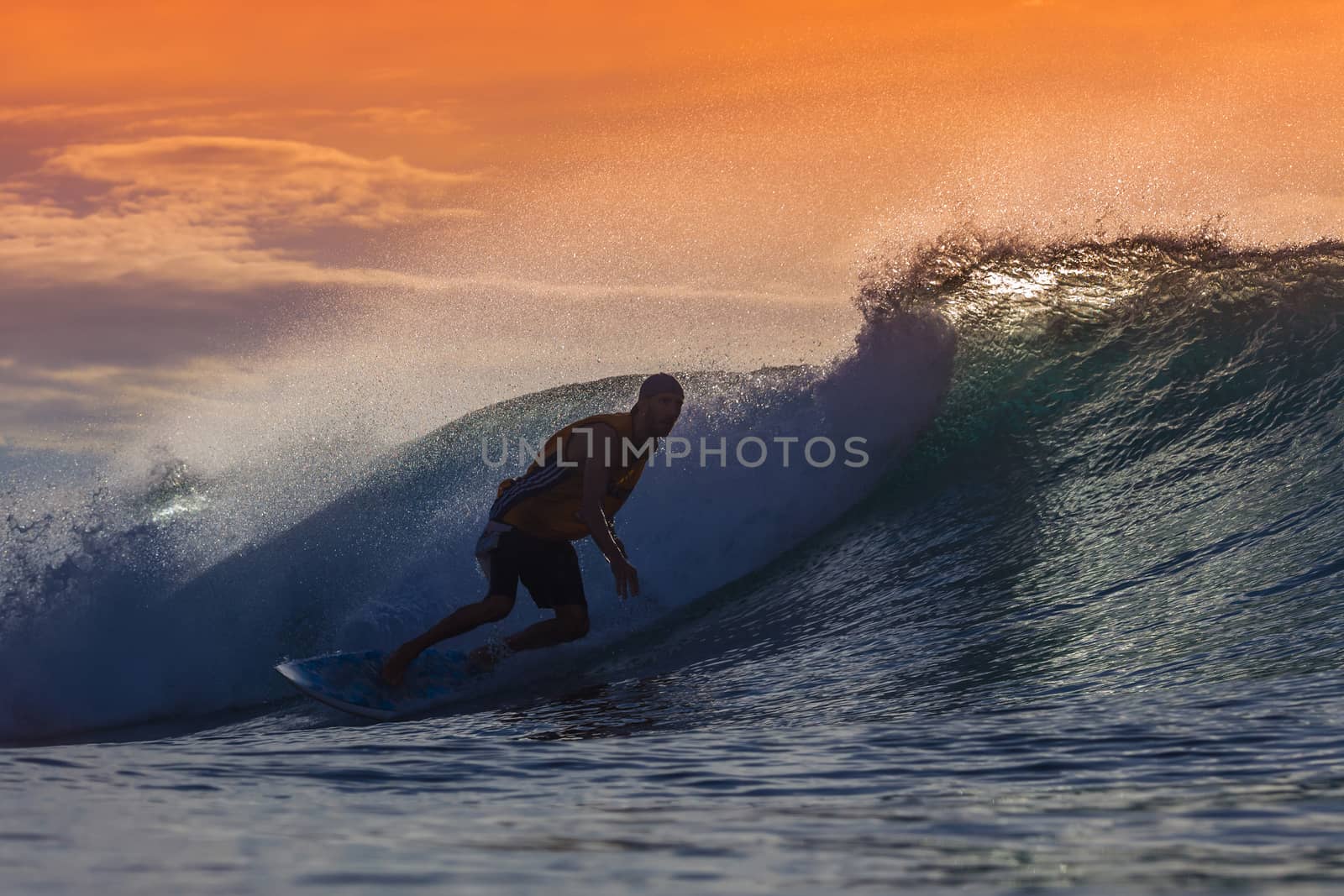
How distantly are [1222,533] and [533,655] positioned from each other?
346 cm

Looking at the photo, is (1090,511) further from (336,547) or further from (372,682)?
(336,547)

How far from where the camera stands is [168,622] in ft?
25.9

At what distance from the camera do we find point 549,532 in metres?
5.84

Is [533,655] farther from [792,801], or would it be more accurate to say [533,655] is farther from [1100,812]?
[1100,812]

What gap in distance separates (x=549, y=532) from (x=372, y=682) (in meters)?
1.09

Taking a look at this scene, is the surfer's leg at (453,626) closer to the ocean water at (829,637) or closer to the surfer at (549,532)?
the surfer at (549,532)

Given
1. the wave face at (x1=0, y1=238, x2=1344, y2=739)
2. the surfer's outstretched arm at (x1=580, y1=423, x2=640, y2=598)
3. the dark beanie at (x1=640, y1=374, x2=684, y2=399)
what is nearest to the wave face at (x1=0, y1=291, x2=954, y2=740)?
the wave face at (x1=0, y1=238, x2=1344, y2=739)

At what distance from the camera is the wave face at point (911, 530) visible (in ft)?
16.8

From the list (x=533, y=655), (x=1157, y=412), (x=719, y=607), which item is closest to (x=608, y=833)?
(x=533, y=655)

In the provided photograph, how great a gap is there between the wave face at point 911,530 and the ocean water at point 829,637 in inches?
1.2

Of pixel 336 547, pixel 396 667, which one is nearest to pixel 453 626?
pixel 396 667

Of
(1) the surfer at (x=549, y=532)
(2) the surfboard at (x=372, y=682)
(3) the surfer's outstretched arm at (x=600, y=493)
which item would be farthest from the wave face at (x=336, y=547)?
(3) the surfer's outstretched arm at (x=600, y=493)

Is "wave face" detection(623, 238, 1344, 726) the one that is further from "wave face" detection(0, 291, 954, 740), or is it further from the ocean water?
"wave face" detection(0, 291, 954, 740)

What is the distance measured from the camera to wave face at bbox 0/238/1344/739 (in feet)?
16.8
